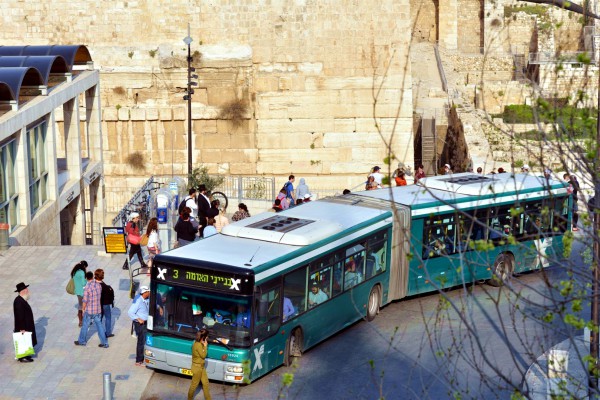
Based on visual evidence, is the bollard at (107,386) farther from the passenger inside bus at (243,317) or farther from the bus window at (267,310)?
the bus window at (267,310)

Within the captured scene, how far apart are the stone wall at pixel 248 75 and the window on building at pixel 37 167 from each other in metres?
8.44

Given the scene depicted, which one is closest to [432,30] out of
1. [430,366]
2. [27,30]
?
[27,30]

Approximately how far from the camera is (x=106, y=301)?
1573 centimetres

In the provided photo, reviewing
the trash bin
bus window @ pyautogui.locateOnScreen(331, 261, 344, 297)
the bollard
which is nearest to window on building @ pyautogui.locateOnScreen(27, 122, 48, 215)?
the trash bin

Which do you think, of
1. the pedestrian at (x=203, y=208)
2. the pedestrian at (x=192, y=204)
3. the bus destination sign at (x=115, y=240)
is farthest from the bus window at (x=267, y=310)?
the pedestrian at (x=192, y=204)

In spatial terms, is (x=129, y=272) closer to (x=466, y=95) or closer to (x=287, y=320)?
(x=287, y=320)

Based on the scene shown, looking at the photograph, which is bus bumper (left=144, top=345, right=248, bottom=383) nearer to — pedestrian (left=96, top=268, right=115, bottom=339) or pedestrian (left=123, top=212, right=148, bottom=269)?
pedestrian (left=96, top=268, right=115, bottom=339)

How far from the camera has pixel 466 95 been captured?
4328cm

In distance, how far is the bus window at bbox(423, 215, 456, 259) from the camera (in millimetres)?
18172

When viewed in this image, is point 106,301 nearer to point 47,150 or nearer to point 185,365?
point 185,365

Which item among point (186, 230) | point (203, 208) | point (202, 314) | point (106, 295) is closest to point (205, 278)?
point (202, 314)

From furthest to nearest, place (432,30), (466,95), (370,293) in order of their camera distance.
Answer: (432,30) < (466,95) < (370,293)

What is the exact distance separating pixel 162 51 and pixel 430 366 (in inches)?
775

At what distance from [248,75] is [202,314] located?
62.9ft
